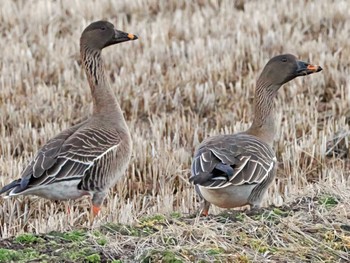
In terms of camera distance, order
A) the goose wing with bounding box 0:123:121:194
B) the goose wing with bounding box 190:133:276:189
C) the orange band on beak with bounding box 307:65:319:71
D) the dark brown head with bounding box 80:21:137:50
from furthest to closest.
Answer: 1. the dark brown head with bounding box 80:21:137:50
2. the orange band on beak with bounding box 307:65:319:71
3. the goose wing with bounding box 0:123:121:194
4. the goose wing with bounding box 190:133:276:189

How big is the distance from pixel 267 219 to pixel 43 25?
8590mm

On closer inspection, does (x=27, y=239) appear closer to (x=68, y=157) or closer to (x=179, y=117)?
(x=68, y=157)

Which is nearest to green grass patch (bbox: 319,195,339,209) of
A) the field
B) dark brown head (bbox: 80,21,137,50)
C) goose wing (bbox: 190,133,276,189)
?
the field

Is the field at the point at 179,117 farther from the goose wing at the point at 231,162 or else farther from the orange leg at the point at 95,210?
the goose wing at the point at 231,162

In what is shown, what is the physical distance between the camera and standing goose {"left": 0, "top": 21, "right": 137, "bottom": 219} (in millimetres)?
6512

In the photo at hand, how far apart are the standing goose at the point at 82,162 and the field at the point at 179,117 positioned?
0.24 m

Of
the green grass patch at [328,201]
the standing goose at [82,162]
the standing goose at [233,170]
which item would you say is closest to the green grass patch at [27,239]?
the standing goose at [82,162]

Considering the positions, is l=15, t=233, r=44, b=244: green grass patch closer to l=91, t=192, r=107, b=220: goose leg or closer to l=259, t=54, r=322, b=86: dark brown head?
l=91, t=192, r=107, b=220: goose leg

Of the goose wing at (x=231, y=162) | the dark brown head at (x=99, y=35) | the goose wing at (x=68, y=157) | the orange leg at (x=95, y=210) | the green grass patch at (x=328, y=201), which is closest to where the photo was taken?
the green grass patch at (x=328, y=201)

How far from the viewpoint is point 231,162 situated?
6262 millimetres

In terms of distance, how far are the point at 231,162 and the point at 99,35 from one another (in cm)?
223

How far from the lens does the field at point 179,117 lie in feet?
16.6

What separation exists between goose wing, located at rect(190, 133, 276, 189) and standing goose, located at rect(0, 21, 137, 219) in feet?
2.56

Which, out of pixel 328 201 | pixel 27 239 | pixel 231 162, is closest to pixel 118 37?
pixel 231 162
